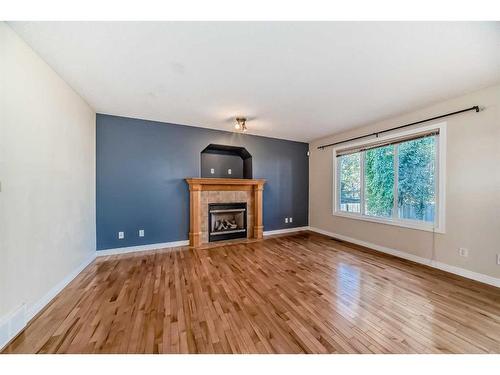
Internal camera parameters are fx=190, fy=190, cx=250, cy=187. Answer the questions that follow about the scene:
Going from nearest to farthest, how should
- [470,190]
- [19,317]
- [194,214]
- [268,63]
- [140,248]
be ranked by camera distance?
[19,317] → [268,63] → [470,190] → [140,248] → [194,214]

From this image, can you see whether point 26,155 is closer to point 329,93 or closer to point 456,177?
point 329,93

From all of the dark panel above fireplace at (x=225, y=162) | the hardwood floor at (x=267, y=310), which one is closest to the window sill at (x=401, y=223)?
the hardwood floor at (x=267, y=310)

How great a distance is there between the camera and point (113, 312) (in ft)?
5.83

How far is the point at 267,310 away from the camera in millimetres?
1793

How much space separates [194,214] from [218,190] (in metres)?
0.74

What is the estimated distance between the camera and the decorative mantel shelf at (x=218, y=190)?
12.7 feet

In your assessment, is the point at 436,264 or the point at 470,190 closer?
the point at 470,190

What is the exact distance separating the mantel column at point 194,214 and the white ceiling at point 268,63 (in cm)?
157

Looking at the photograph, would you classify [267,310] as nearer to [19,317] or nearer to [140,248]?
[19,317]

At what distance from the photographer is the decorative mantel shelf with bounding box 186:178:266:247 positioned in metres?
3.87

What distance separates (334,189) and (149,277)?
4072mm

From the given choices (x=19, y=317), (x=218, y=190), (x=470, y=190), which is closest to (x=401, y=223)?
(x=470, y=190)

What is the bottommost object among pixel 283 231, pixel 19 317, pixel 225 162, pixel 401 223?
pixel 283 231
